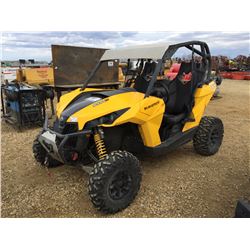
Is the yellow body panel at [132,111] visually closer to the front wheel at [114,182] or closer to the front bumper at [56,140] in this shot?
the front bumper at [56,140]

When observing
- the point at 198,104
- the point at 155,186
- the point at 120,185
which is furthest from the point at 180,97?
the point at 120,185

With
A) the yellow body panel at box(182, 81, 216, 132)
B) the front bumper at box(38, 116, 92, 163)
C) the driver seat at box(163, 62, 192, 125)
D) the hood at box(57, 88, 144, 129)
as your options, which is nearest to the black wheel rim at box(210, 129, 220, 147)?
the yellow body panel at box(182, 81, 216, 132)

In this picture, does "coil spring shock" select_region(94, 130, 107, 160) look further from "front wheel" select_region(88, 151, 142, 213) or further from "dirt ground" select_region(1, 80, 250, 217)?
"dirt ground" select_region(1, 80, 250, 217)

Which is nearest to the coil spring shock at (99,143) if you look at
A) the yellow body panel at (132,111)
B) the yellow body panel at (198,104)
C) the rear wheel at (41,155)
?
the yellow body panel at (132,111)

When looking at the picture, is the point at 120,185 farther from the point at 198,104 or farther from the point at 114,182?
the point at 198,104

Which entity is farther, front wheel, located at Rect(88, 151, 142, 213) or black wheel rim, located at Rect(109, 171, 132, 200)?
black wheel rim, located at Rect(109, 171, 132, 200)

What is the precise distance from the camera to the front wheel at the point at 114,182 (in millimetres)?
2574

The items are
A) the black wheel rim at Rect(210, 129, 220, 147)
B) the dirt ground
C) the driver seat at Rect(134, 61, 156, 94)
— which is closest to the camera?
the dirt ground

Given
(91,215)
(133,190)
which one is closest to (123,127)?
(133,190)

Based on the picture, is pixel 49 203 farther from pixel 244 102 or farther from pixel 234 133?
pixel 244 102

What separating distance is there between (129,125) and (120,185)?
33.3 inches

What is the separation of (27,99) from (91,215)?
12.7ft

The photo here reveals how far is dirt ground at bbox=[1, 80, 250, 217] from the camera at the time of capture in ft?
9.20

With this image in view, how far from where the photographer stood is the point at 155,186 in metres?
3.27
